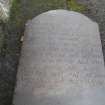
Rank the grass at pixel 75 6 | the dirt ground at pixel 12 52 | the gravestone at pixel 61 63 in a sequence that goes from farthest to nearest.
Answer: the grass at pixel 75 6 < the dirt ground at pixel 12 52 < the gravestone at pixel 61 63

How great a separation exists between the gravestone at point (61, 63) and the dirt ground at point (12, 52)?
478mm

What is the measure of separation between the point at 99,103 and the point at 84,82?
33 centimetres

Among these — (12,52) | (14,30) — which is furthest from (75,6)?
(12,52)

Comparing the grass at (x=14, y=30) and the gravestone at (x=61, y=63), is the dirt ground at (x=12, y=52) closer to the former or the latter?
the grass at (x=14, y=30)

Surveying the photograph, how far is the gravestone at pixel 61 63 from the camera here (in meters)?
3.84

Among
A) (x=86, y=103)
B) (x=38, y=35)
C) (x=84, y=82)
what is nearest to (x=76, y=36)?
(x=38, y=35)

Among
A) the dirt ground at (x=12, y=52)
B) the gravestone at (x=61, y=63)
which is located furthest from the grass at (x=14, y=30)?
the gravestone at (x=61, y=63)

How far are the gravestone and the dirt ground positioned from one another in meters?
0.48

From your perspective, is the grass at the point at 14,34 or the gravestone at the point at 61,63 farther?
the grass at the point at 14,34

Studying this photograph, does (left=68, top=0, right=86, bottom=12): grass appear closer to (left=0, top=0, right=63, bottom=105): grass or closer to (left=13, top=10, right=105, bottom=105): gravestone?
(left=0, top=0, right=63, bottom=105): grass

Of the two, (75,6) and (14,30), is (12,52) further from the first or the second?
(75,6)

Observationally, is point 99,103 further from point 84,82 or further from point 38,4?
point 38,4

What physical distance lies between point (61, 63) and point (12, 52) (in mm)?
1112

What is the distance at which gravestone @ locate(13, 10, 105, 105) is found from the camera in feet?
12.6
